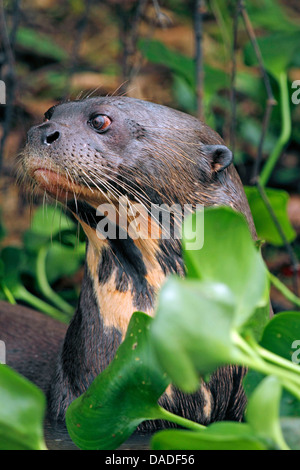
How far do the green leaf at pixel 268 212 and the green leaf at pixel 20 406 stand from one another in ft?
A: 4.67

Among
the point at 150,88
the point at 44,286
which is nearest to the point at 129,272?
the point at 44,286

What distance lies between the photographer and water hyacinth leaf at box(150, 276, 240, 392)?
2.90 ft

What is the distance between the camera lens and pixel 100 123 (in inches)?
63.4

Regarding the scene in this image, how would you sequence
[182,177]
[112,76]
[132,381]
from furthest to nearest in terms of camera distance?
[112,76]
[182,177]
[132,381]

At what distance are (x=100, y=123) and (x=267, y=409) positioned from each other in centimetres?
84

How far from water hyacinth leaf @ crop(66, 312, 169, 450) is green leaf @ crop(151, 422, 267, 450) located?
0.15m

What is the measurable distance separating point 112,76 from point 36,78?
443 mm

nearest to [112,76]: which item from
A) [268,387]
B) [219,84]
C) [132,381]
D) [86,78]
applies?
[86,78]

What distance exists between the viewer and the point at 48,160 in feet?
5.02

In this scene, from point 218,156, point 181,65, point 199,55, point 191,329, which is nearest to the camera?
point 191,329

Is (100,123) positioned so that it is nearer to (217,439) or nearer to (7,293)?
(217,439)

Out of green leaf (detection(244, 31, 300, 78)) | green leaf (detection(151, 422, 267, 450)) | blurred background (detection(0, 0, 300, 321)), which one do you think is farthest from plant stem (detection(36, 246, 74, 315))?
green leaf (detection(151, 422, 267, 450))
